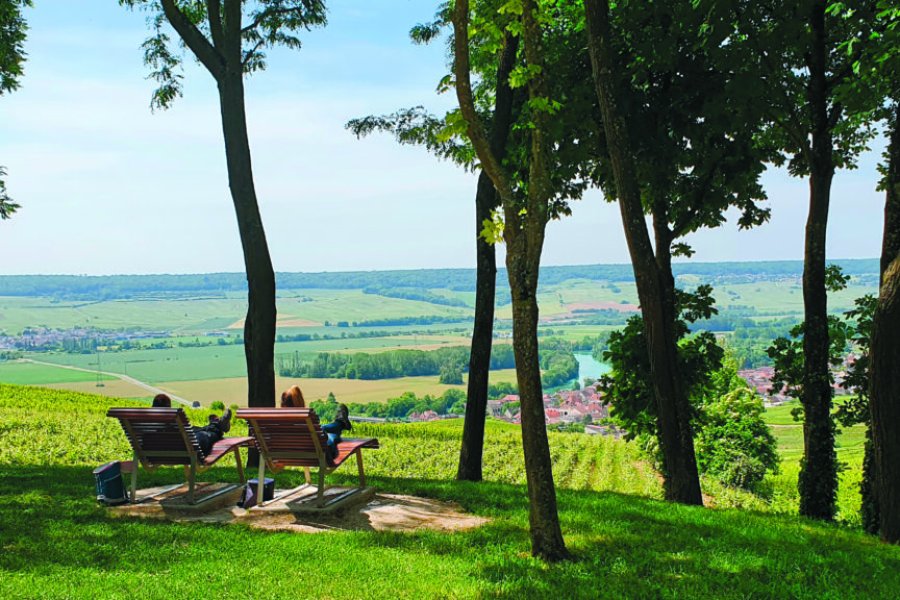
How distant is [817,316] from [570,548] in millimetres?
5790

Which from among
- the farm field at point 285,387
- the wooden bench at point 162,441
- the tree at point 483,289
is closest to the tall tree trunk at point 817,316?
the tree at point 483,289

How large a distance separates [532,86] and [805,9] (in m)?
5.13

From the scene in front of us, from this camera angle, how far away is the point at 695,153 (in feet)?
37.5

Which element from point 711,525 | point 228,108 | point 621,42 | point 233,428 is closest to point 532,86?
point 711,525

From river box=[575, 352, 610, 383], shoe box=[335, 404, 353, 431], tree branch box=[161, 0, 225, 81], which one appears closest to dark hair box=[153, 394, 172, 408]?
shoe box=[335, 404, 353, 431]

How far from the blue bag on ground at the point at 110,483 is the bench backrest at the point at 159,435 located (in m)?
0.26

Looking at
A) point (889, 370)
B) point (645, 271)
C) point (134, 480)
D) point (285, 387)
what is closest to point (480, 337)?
point (645, 271)

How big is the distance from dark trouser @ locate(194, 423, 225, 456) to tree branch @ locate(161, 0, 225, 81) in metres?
5.81

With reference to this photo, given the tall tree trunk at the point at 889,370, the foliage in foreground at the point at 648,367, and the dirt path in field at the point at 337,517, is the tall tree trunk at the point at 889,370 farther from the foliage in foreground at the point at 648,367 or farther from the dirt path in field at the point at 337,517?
the foliage in foreground at the point at 648,367

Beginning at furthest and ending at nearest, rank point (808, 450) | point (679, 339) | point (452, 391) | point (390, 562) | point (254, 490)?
point (452, 391) → point (679, 339) → point (808, 450) → point (254, 490) → point (390, 562)

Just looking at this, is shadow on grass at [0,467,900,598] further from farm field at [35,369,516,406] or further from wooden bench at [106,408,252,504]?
farm field at [35,369,516,406]

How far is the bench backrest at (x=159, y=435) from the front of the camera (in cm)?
784

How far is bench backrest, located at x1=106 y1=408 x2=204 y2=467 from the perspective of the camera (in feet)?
25.7

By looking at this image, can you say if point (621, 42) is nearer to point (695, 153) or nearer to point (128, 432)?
point (695, 153)
